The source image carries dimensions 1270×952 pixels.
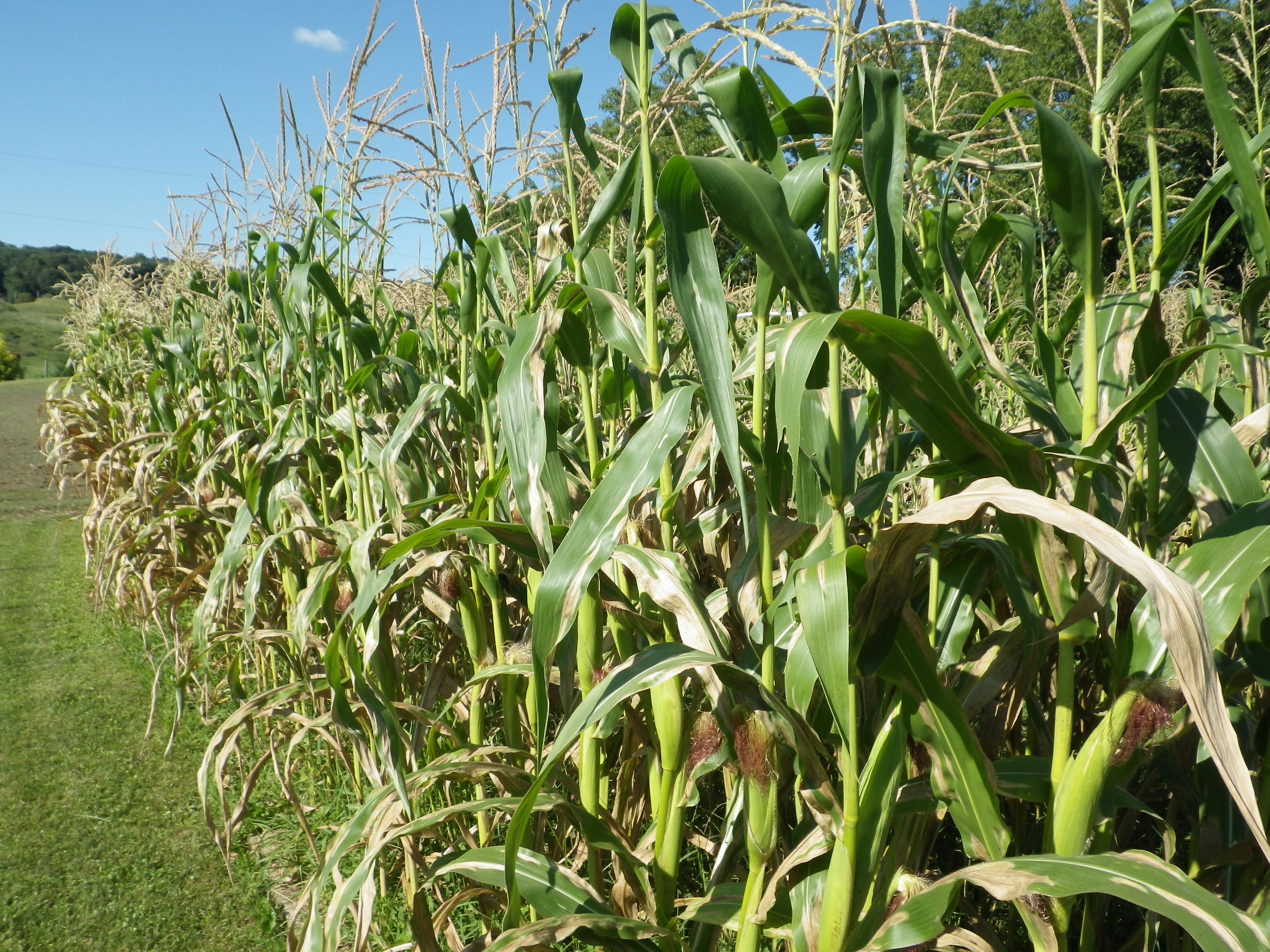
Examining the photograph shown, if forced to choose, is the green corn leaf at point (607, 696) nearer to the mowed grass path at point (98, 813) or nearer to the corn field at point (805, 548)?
the corn field at point (805, 548)

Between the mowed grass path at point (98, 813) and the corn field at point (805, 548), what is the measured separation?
0.33m

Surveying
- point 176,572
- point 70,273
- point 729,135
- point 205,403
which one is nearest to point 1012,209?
point 729,135

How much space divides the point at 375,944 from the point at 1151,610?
5.90 feet

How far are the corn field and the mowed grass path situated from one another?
0.33m

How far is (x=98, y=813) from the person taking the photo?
8.66ft

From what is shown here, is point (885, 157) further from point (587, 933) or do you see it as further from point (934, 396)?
point (587, 933)

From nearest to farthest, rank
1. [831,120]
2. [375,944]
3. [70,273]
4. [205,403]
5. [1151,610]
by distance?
[1151,610], [831,120], [375,944], [205,403], [70,273]

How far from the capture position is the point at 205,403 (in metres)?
3.43

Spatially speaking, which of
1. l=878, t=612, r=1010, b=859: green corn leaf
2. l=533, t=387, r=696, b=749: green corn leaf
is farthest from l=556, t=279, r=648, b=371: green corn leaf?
l=878, t=612, r=1010, b=859: green corn leaf

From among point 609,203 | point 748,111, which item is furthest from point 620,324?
point 748,111

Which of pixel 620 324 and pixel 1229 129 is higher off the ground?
pixel 1229 129

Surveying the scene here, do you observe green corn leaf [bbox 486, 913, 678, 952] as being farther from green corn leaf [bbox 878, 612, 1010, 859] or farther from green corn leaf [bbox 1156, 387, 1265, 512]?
green corn leaf [bbox 1156, 387, 1265, 512]

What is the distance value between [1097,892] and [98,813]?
289cm

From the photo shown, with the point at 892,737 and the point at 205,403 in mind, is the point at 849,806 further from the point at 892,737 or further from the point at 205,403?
the point at 205,403
